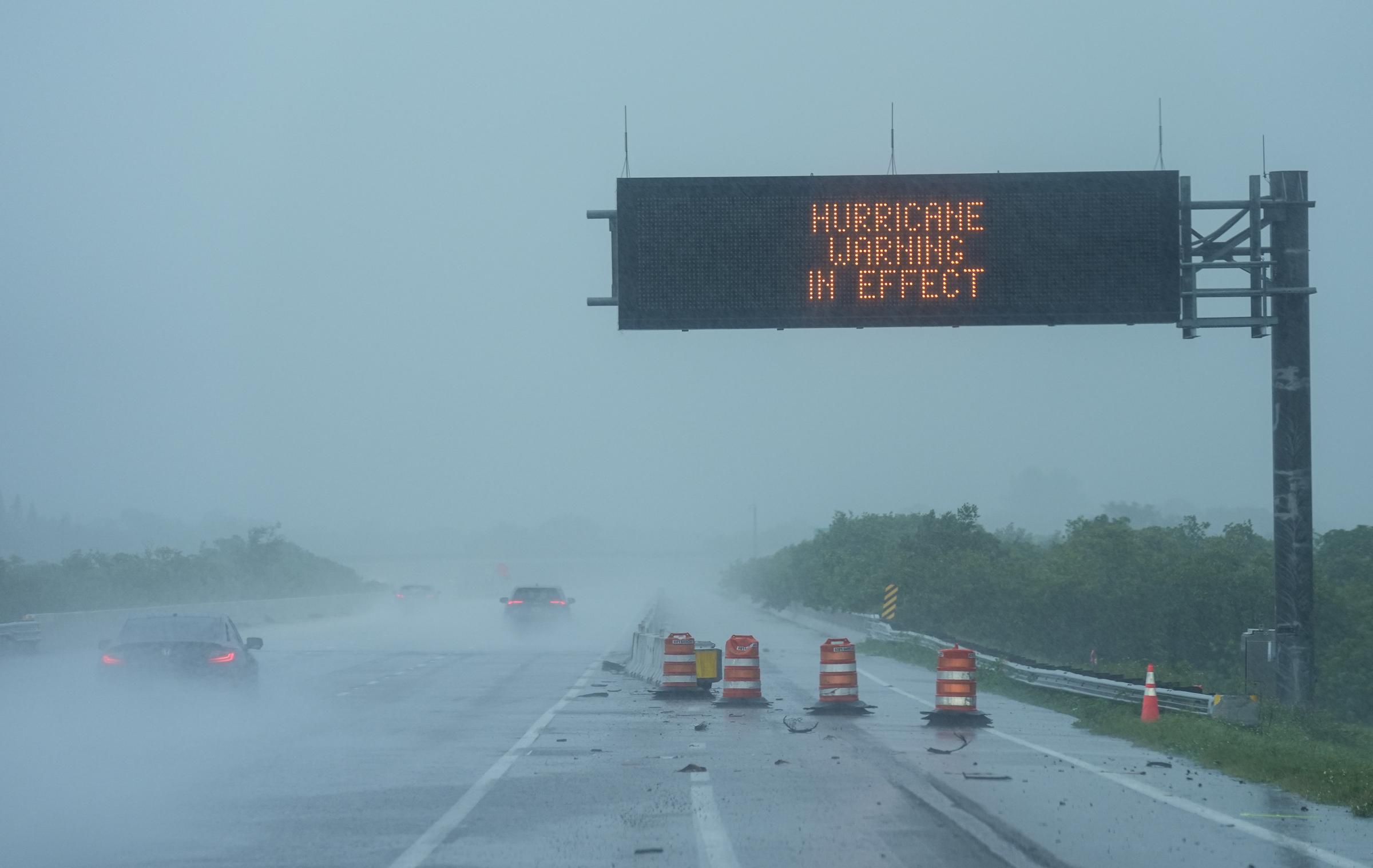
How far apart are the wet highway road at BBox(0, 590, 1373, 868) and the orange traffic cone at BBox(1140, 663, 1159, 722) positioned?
3.03ft

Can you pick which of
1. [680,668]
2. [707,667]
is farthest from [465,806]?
[707,667]

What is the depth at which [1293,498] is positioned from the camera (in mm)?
20359

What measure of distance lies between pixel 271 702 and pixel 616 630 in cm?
3112

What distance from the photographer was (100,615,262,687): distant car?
823 inches

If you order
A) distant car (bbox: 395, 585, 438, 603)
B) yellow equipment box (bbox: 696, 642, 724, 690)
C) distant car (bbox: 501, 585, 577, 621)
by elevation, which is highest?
yellow equipment box (bbox: 696, 642, 724, 690)

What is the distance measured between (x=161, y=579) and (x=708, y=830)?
60.4m

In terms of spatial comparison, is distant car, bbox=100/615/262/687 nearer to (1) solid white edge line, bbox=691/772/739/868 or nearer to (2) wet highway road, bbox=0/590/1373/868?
(2) wet highway road, bbox=0/590/1373/868

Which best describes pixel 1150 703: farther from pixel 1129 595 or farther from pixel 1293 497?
pixel 1129 595

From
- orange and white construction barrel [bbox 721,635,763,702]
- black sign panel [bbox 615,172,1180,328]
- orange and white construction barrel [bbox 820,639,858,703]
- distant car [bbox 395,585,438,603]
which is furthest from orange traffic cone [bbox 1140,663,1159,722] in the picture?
distant car [bbox 395,585,438,603]

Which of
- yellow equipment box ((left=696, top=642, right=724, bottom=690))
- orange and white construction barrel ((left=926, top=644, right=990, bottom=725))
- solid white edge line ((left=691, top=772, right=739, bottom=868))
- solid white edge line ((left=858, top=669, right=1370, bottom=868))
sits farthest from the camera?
yellow equipment box ((left=696, top=642, right=724, bottom=690))

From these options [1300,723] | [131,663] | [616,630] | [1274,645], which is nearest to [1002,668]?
[1274,645]

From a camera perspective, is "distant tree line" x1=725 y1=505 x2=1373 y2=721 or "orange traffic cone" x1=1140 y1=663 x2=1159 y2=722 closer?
"orange traffic cone" x1=1140 y1=663 x2=1159 y2=722

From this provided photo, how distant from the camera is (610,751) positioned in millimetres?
16453

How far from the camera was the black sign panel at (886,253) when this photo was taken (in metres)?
17.9
